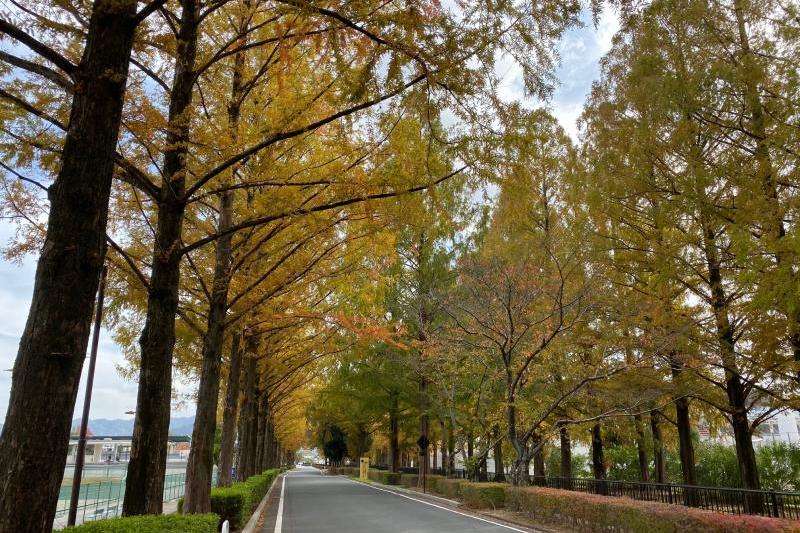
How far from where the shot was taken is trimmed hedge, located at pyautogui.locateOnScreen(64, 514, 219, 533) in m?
4.07

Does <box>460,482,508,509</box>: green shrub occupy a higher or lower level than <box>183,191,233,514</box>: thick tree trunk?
lower

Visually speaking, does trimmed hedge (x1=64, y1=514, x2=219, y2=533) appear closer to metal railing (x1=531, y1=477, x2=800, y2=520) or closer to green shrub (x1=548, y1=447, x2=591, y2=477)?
metal railing (x1=531, y1=477, x2=800, y2=520)

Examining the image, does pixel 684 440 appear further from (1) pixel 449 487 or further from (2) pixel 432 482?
(2) pixel 432 482

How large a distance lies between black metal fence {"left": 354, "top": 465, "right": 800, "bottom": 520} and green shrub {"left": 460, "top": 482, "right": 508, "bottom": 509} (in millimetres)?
2968

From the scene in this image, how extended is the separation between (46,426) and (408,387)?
24.9 metres

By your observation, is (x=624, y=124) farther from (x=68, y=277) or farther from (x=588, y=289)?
(x=68, y=277)

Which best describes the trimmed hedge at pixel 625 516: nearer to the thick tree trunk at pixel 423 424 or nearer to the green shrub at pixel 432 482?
the green shrub at pixel 432 482

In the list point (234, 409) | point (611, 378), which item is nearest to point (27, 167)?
point (234, 409)

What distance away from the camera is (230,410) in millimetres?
11484

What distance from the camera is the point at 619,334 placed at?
1538 cm

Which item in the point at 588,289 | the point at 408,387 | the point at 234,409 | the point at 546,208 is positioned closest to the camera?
the point at 234,409

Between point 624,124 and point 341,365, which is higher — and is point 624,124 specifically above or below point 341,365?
above

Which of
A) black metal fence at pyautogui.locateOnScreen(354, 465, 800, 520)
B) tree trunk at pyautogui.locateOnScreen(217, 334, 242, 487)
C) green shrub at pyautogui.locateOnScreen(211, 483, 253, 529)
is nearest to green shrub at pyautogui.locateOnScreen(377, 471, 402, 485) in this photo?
black metal fence at pyautogui.locateOnScreen(354, 465, 800, 520)

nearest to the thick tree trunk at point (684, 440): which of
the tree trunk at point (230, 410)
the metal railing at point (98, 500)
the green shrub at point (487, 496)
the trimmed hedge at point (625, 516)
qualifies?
the trimmed hedge at point (625, 516)
